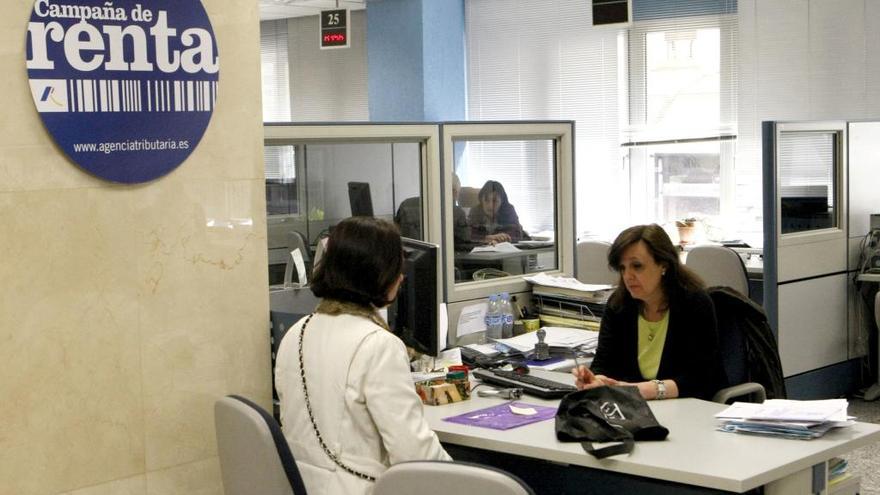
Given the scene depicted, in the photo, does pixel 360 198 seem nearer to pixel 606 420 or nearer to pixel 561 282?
pixel 561 282

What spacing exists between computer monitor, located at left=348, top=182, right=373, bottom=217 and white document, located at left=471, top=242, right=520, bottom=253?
0.44 m

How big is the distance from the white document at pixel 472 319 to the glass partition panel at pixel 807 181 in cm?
220

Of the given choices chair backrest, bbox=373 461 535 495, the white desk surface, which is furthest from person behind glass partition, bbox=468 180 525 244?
chair backrest, bbox=373 461 535 495

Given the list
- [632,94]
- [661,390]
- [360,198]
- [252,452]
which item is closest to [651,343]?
[661,390]

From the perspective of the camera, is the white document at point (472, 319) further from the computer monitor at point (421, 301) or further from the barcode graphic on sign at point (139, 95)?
the barcode graphic on sign at point (139, 95)

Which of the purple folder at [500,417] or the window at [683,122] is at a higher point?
the window at [683,122]

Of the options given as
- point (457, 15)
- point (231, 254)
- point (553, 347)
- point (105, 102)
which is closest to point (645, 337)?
point (553, 347)

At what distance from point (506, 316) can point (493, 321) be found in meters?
0.07

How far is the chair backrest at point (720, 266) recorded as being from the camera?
5344 mm

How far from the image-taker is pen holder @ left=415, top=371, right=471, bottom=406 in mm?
2863

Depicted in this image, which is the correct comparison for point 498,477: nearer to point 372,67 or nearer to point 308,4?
point 372,67

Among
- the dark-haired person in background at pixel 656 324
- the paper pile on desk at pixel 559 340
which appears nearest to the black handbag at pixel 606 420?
the dark-haired person in background at pixel 656 324

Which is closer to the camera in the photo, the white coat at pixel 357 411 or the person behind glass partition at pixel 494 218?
the white coat at pixel 357 411

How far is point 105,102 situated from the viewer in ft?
7.43
